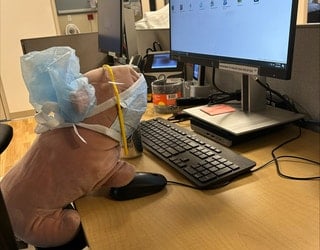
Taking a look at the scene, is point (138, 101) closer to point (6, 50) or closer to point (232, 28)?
point (232, 28)

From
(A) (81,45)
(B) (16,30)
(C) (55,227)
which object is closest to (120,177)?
(C) (55,227)

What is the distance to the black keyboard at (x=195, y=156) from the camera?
0.69 metres

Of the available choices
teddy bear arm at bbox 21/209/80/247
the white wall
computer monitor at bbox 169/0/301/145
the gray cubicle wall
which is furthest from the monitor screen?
the white wall

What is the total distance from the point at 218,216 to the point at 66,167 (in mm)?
283

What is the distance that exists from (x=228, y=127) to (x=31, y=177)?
1.55ft

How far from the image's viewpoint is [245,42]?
832 millimetres

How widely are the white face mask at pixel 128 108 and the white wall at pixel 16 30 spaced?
3298 millimetres

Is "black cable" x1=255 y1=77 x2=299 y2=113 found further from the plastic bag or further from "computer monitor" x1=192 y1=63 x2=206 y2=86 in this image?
the plastic bag

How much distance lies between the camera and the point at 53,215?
617mm

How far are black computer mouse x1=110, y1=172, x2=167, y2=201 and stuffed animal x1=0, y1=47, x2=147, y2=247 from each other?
1 centimetres

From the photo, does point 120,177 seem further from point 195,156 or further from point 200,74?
point 200,74

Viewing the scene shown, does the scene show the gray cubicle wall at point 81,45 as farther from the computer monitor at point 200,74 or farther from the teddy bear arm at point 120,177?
the teddy bear arm at point 120,177

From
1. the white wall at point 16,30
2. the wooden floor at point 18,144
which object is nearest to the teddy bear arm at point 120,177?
the wooden floor at point 18,144

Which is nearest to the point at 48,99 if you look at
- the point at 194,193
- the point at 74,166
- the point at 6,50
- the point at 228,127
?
the point at 74,166
